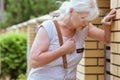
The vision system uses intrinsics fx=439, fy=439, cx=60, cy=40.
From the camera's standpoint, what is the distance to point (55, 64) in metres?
3.66

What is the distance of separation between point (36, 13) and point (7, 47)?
2282 cm

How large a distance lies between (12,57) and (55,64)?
12.0 metres

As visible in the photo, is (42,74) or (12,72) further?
(12,72)

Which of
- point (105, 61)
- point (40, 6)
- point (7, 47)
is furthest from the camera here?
point (40, 6)

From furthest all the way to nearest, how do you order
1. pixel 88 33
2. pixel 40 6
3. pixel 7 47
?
pixel 40 6
pixel 7 47
pixel 88 33

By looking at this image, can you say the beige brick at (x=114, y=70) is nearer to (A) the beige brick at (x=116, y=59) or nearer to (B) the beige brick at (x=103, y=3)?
(A) the beige brick at (x=116, y=59)

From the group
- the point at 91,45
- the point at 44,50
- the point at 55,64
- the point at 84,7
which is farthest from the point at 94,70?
the point at 84,7

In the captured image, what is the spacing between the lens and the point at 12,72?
51.1 ft

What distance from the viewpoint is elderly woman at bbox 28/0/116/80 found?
3498 mm

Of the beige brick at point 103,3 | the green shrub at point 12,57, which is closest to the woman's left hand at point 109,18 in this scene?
the beige brick at point 103,3

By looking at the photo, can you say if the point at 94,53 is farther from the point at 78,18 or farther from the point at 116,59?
the point at 78,18

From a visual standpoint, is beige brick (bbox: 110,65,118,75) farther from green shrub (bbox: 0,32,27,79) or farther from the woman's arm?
green shrub (bbox: 0,32,27,79)

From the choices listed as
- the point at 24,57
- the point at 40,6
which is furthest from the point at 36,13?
the point at 24,57

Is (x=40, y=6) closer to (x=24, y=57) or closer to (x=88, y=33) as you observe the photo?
(x=24, y=57)
